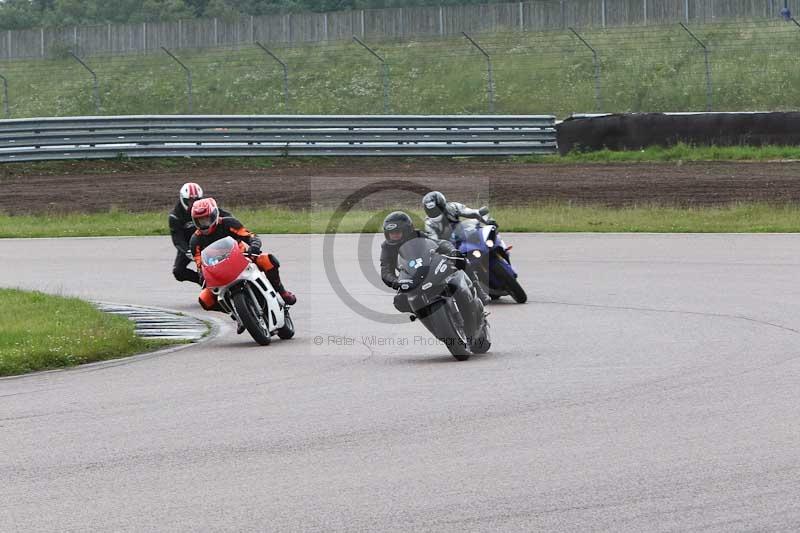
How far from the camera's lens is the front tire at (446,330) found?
→ 11266 millimetres

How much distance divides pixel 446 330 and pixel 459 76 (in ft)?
120

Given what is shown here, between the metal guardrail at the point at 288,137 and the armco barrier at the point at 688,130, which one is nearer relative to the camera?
the armco barrier at the point at 688,130

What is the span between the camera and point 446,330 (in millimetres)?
11305

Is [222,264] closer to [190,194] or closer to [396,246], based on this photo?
[396,246]

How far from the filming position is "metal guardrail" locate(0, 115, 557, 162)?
109 ft

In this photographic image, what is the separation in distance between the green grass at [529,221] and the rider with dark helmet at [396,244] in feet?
39.0

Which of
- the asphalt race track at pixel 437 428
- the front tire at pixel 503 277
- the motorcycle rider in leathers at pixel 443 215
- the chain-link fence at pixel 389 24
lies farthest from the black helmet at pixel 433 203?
the chain-link fence at pixel 389 24

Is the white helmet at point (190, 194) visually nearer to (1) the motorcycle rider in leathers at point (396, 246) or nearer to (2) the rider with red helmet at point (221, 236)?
(2) the rider with red helmet at point (221, 236)

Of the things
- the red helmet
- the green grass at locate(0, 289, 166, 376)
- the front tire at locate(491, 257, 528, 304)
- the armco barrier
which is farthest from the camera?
the armco barrier

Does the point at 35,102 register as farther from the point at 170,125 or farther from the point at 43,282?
the point at 43,282

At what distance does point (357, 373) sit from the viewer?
35.4 feet

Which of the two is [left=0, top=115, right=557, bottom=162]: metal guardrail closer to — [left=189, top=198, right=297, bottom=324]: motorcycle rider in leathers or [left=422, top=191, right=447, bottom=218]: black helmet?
[left=422, top=191, right=447, bottom=218]: black helmet

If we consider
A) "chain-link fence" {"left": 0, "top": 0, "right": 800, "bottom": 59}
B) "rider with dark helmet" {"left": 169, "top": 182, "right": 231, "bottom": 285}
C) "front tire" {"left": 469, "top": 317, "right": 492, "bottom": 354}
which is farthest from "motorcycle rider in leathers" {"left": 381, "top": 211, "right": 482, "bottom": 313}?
"chain-link fence" {"left": 0, "top": 0, "right": 800, "bottom": 59}

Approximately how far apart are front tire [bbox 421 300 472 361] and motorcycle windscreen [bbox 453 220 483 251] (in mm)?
3755
